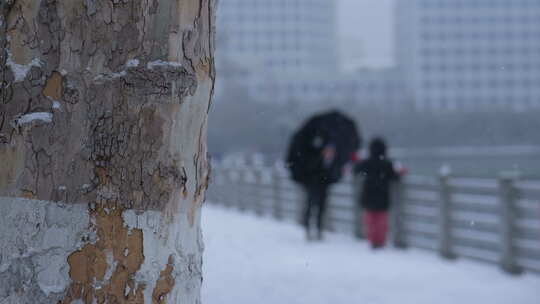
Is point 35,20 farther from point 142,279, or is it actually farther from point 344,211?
point 344,211

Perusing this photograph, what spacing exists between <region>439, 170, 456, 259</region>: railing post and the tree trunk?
7.36 metres

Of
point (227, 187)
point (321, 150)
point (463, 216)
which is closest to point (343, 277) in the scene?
point (463, 216)

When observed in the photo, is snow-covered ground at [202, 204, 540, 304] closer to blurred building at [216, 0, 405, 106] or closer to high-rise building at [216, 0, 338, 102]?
blurred building at [216, 0, 405, 106]

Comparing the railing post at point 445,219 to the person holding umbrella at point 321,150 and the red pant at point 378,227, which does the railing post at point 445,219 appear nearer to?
the red pant at point 378,227

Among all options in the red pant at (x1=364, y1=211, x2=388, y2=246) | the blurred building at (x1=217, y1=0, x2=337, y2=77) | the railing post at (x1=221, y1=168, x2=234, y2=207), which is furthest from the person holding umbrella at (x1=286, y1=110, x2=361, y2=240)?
the blurred building at (x1=217, y1=0, x2=337, y2=77)

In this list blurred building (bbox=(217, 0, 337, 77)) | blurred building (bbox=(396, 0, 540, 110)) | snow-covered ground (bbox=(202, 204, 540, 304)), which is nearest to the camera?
snow-covered ground (bbox=(202, 204, 540, 304))

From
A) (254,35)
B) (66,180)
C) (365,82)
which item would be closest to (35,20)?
(66,180)

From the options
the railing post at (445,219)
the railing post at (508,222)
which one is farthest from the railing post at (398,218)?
the railing post at (508,222)

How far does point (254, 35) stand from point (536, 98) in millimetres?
31961

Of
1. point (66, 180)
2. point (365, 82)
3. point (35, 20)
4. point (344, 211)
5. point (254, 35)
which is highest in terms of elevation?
point (254, 35)

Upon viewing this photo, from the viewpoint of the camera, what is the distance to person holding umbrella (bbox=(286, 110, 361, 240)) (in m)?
10.2

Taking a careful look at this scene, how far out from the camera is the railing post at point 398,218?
10.2m

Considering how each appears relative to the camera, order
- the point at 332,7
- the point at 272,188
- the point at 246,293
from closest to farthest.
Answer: the point at 246,293 < the point at 272,188 < the point at 332,7

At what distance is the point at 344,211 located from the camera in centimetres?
1209
